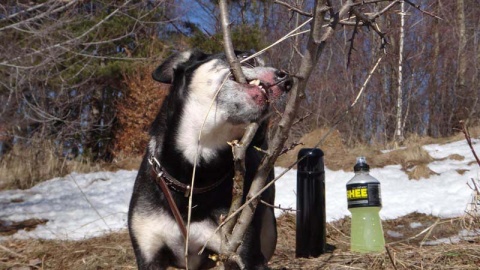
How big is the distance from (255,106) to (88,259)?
228cm

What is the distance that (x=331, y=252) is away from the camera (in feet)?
12.9

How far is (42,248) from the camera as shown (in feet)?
15.4

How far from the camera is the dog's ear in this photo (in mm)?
3170

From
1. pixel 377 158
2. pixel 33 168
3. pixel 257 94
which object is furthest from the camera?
pixel 33 168

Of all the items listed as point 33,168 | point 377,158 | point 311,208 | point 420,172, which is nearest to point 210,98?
point 311,208

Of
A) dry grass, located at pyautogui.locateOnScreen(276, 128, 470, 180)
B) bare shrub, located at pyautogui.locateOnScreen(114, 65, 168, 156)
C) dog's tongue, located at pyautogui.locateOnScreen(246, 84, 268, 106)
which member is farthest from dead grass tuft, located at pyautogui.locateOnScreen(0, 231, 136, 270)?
bare shrub, located at pyautogui.locateOnScreen(114, 65, 168, 156)

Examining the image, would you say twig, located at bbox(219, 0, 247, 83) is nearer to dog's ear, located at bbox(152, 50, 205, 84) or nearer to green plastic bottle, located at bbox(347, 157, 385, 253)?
dog's ear, located at bbox(152, 50, 205, 84)

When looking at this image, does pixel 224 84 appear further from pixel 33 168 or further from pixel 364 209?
pixel 33 168

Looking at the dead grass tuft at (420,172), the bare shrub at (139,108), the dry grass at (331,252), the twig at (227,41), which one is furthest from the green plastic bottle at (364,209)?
the bare shrub at (139,108)

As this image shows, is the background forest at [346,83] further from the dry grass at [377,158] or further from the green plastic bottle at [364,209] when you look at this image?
the green plastic bottle at [364,209]

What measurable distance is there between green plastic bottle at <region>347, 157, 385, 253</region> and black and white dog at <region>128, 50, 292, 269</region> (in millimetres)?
958

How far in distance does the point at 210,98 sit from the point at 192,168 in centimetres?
38

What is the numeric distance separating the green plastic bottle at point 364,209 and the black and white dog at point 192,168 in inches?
37.7

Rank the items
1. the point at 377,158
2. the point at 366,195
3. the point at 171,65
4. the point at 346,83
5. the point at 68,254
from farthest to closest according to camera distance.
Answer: the point at 346,83 → the point at 377,158 → the point at 68,254 → the point at 366,195 → the point at 171,65
